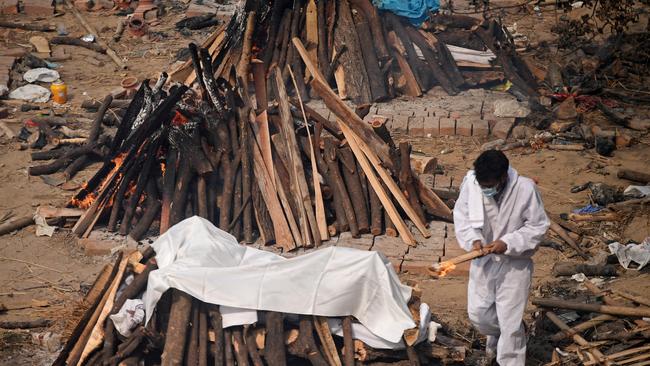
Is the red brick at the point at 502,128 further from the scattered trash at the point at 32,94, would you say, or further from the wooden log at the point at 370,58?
the scattered trash at the point at 32,94

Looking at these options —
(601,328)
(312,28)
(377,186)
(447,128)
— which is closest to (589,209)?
(377,186)

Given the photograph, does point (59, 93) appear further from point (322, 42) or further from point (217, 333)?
point (217, 333)

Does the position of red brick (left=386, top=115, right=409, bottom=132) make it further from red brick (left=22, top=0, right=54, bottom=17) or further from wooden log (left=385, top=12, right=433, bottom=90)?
red brick (left=22, top=0, right=54, bottom=17)

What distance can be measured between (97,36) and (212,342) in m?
11.8

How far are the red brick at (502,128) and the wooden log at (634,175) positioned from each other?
204 centimetres

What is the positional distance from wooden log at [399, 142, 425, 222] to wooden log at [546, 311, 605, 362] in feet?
7.92

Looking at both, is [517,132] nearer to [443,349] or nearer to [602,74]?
[602,74]

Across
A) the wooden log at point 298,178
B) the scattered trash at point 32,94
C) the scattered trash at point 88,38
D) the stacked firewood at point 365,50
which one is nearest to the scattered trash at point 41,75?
the scattered trash at point 32,94

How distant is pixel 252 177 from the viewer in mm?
9742

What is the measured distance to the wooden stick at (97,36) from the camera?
15.7 m

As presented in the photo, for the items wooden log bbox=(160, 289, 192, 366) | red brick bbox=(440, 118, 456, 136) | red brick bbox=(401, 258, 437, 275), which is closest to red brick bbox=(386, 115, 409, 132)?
red brick bbox=(440, 118, 456, 136)

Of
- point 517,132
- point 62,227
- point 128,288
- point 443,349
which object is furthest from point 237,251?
point 517,132

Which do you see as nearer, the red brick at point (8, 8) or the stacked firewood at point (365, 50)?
the stacked firewood at point (365, 50)

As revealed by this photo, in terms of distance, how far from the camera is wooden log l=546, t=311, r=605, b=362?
6.75 meters
